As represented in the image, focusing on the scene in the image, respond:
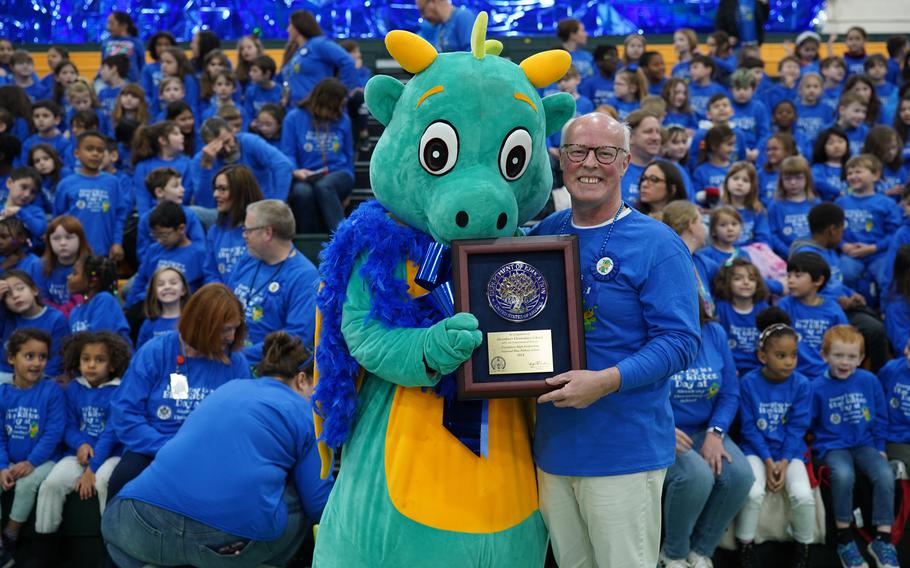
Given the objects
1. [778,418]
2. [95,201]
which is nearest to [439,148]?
[778,418]

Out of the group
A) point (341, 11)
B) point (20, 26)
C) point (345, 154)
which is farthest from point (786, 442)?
point (20, 26)

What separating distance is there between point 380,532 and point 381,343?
1.64ft

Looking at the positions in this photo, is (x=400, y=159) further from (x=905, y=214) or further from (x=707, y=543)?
(x=905, y=214)

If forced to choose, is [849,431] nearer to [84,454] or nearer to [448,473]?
[448,473]

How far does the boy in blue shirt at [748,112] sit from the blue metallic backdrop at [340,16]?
3581mm

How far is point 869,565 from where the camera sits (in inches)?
184

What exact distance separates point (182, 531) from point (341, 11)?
9.32 meters

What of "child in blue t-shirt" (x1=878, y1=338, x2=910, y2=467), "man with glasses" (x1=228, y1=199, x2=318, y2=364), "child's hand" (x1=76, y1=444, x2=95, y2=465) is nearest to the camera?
"child's hand" (x1=76, y1=444, x2=95, y2=465)

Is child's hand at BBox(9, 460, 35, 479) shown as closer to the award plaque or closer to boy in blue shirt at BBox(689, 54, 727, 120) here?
the award plaque

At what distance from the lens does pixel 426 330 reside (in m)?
2.45

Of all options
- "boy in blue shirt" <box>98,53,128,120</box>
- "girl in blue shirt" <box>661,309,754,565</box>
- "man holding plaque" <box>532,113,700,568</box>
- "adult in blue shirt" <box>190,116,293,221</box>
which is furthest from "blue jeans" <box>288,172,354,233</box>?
"man holding plaque" <box>532,113,700,568</box>

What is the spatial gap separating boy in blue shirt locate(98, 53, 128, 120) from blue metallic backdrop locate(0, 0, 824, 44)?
2.67 m

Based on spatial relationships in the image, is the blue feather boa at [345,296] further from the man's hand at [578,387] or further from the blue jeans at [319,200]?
the blue jeans at [319,200]

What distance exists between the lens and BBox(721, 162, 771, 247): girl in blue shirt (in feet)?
20.4
